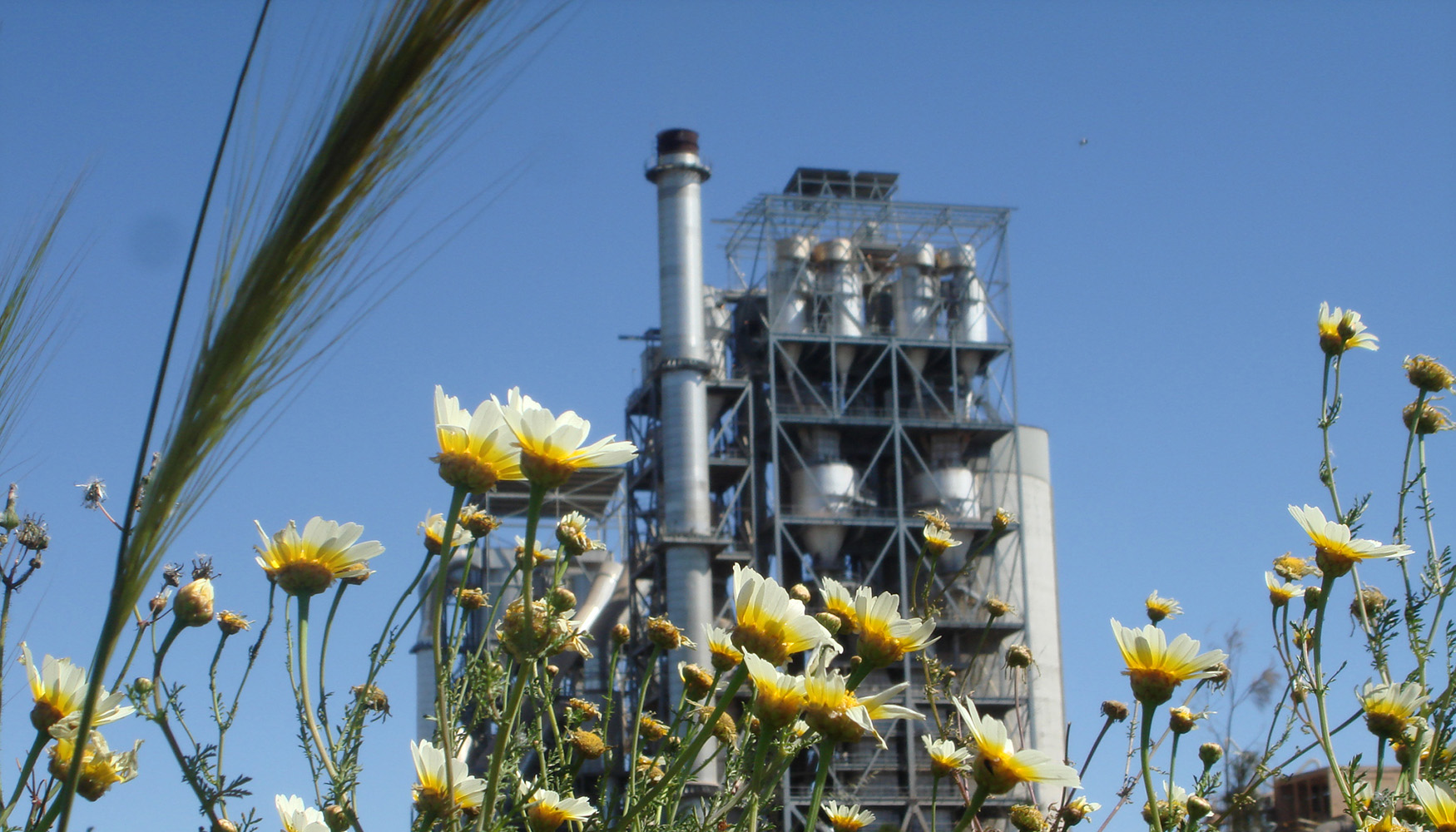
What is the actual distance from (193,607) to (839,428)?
2739 cm

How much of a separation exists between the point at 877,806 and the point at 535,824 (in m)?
25.7

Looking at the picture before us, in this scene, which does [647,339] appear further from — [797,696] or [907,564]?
[797,696]

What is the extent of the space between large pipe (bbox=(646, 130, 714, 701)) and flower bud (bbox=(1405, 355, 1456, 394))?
23.2 metres

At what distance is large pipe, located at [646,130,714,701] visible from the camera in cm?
2712

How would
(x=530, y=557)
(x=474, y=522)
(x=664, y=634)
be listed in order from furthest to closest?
1. (x=664, y=634)
2. (x=474, y=522)
3. (x=530, y=557)

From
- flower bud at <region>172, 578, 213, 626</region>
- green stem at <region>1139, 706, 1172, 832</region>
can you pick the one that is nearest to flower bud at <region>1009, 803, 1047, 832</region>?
green stem at <region>1139, 706, 1172, 832</region>

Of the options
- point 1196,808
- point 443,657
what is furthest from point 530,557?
point 1196,808

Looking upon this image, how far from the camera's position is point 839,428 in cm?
2925

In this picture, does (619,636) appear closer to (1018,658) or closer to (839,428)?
(1018,658)

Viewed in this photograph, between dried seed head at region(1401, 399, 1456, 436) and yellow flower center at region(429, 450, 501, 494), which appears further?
dried seed head at region(1401, 399, 1456, 436)

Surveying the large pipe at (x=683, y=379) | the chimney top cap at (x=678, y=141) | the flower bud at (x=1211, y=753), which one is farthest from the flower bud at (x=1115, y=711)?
the chimney top cap at (x=678, y=141)

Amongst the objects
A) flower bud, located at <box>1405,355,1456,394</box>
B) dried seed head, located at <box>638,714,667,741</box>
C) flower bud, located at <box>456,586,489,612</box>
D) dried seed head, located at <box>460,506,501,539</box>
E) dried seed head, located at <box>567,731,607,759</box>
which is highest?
flower bud, located at <box>1405,355,1456,394</box>

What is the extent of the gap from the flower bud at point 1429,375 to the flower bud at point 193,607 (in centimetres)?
237

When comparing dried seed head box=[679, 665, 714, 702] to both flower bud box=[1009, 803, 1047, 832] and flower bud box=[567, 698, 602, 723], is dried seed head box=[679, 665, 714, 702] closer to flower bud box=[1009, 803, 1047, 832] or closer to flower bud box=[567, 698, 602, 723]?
flower bud box=[567, 698, 602, 723]
